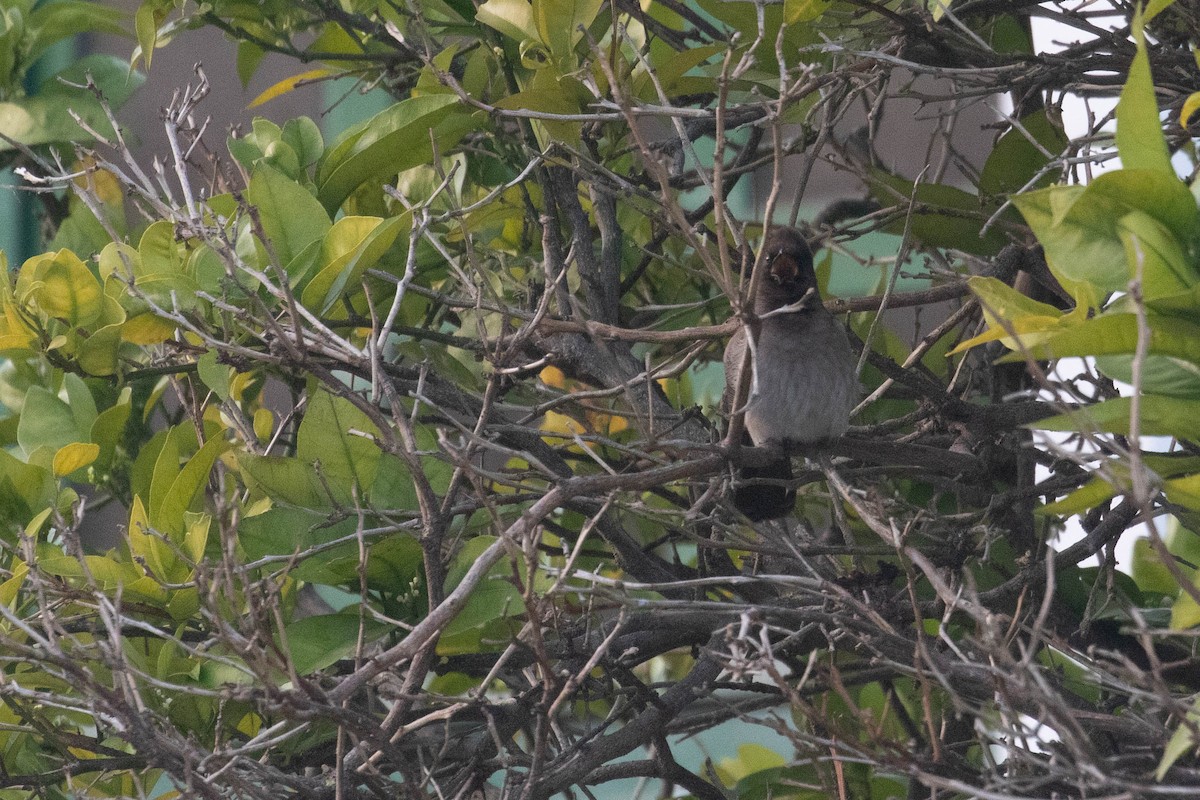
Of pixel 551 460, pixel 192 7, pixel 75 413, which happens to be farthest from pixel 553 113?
pixel 192 7

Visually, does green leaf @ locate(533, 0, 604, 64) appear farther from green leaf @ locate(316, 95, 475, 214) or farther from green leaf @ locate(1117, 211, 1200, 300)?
green leaf @ locate(1117, 211, 1200, 300)

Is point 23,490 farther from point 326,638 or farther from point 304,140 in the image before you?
point 304,140

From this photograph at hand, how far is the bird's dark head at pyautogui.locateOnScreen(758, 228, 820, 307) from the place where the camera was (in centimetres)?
260

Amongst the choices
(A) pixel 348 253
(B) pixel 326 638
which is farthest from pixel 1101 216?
(B) pixel 326 638

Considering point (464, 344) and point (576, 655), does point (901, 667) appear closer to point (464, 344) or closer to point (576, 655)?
point (576, 655)

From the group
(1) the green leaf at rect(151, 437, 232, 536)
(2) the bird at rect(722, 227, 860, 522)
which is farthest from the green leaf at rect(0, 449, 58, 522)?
(2) the bird at rect(722, 227, 860, 522)

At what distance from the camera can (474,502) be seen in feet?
6.57

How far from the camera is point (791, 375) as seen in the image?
2631 millimetres

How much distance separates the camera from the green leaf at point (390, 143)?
224 cm

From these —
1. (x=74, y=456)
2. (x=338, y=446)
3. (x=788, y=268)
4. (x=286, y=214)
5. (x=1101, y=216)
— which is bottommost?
(x=74, y=456)

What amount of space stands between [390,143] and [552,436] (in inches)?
24.4

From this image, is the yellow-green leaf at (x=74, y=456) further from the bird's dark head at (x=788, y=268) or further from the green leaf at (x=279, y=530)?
the bird's dark head at (x=788, y=268)

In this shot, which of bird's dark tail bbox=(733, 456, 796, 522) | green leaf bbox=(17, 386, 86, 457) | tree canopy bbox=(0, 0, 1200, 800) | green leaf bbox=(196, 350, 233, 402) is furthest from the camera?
bird's dark tail bbox=(733, 456, 796, 522)

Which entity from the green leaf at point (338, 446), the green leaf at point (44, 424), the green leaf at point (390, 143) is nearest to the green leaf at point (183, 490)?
the green leaf at point (338, 446)
